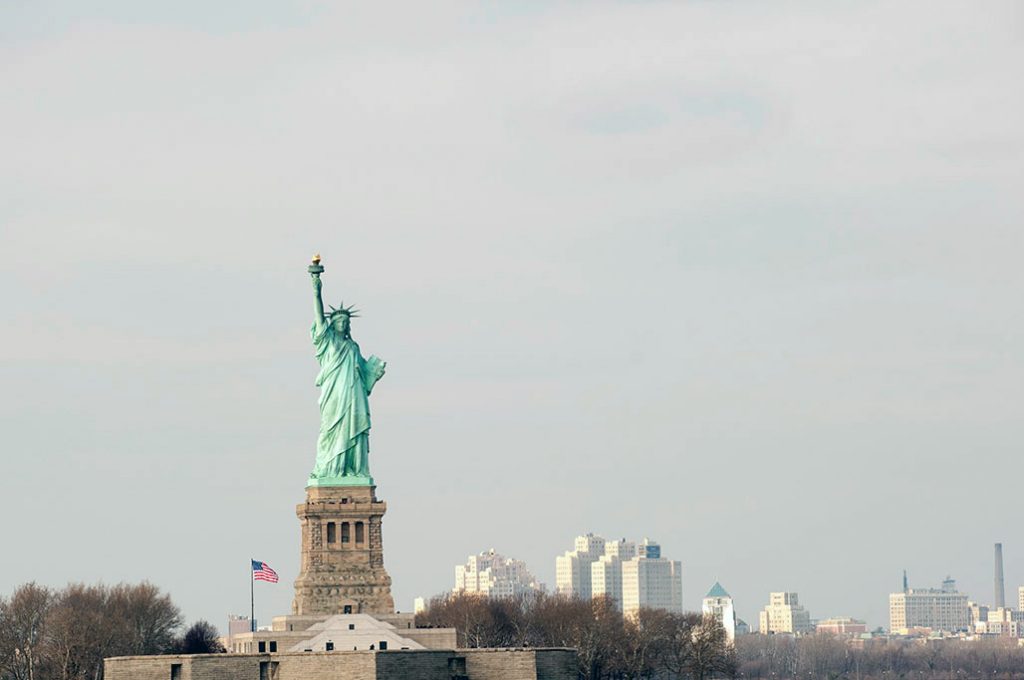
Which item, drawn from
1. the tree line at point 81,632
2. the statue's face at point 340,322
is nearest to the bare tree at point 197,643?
the tree line at point 81,632

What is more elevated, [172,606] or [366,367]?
[366,367]

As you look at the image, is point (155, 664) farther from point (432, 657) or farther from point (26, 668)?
point (26, 668)

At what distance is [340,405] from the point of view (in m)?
101

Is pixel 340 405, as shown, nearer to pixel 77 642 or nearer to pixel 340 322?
pixel 340 322

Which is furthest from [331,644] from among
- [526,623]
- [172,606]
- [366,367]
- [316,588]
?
[526,623]

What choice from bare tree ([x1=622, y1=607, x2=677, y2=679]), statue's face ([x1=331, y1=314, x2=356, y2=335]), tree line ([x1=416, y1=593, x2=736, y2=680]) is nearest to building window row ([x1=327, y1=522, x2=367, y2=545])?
statue's face ([x1=331, y1=314, x2=356, y2=335])

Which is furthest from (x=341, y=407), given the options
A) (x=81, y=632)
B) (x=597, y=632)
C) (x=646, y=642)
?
(x=646, y=642)

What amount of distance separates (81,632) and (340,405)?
15.1 m

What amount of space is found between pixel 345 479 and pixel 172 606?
19905 millimetres

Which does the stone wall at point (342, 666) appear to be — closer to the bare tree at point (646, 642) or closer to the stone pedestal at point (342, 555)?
the stone pedestal at point (342, 555)

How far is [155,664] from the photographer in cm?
8769

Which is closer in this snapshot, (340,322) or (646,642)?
(340,322)

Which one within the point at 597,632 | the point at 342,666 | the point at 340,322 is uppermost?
the point at 340,322

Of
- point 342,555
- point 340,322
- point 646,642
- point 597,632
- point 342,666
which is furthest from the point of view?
point 646,642
